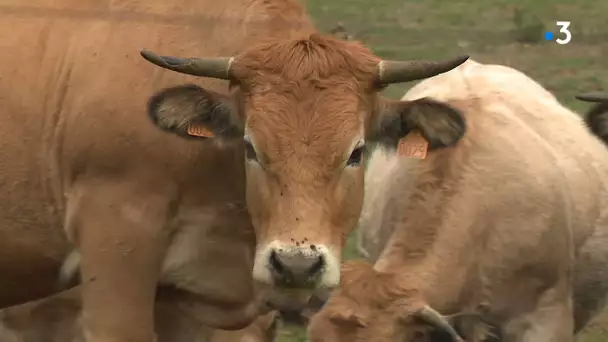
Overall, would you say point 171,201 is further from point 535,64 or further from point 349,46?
point 535,64

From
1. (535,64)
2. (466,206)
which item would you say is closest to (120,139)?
(466,206)

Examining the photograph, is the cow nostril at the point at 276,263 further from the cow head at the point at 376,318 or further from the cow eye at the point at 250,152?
the cow head at the point at 376,318

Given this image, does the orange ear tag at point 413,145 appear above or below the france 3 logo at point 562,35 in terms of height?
below

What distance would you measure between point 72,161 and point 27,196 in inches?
14.1

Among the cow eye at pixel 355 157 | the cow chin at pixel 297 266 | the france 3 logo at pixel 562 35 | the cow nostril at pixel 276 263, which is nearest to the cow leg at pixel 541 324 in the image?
the cow eye at pixel 355 157

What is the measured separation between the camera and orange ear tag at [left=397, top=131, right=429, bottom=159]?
17.5ft

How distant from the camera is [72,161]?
524 centimetres

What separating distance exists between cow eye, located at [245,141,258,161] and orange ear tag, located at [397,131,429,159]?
0.73 meters

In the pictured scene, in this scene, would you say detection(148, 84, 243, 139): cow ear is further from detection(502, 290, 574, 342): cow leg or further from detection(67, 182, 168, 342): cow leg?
detection(502, 290, 574, 342): cow leg

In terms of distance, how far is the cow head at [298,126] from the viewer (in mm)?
4703

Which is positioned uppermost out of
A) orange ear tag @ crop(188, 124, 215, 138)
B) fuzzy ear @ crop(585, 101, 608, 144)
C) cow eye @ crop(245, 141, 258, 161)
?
fuzzy ear @ crop(585, 101, 608, 144)

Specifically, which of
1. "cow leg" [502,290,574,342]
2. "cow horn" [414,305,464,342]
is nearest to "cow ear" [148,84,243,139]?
"cow horn" [414,305,464,342]

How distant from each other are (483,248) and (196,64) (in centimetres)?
200

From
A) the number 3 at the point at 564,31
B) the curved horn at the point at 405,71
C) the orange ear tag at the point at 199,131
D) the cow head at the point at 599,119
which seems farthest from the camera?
the number 3 at the point at 564,31
